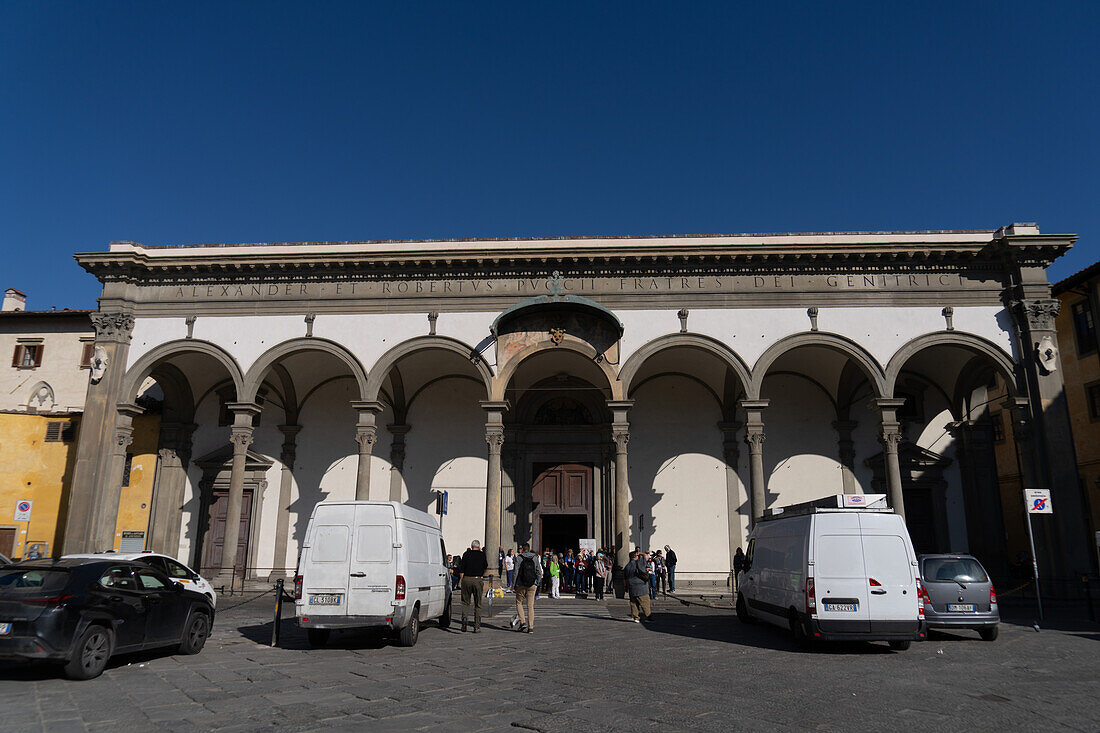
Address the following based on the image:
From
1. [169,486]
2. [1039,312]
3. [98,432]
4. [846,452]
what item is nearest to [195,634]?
[98,432]

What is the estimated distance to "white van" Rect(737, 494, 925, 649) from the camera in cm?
907

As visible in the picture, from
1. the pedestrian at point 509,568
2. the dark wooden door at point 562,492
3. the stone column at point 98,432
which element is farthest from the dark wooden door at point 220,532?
the dark wooden door at point 562,492

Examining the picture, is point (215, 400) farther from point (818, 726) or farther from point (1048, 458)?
point (1048, 458)

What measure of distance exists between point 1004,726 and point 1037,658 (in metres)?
4.48

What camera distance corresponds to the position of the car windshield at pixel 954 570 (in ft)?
35.1

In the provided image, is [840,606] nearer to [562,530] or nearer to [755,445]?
[755,445]

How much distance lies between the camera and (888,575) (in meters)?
9.24

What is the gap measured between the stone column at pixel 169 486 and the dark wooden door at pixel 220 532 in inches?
35.9

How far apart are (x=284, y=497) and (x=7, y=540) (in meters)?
8.28

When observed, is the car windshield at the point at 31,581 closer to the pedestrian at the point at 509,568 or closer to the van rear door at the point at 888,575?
the van rear door at the point at 888,575

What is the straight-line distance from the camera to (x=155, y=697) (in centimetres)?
636

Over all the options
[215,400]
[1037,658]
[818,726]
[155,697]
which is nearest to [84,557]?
[155,697]

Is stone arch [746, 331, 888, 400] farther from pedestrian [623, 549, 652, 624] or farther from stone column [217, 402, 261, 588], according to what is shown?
stone column [217, 402, 261, 588]

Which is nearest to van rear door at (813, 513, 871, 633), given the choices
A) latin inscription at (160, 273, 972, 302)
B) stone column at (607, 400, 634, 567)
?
stone column at (607, 400, 634, 567)
